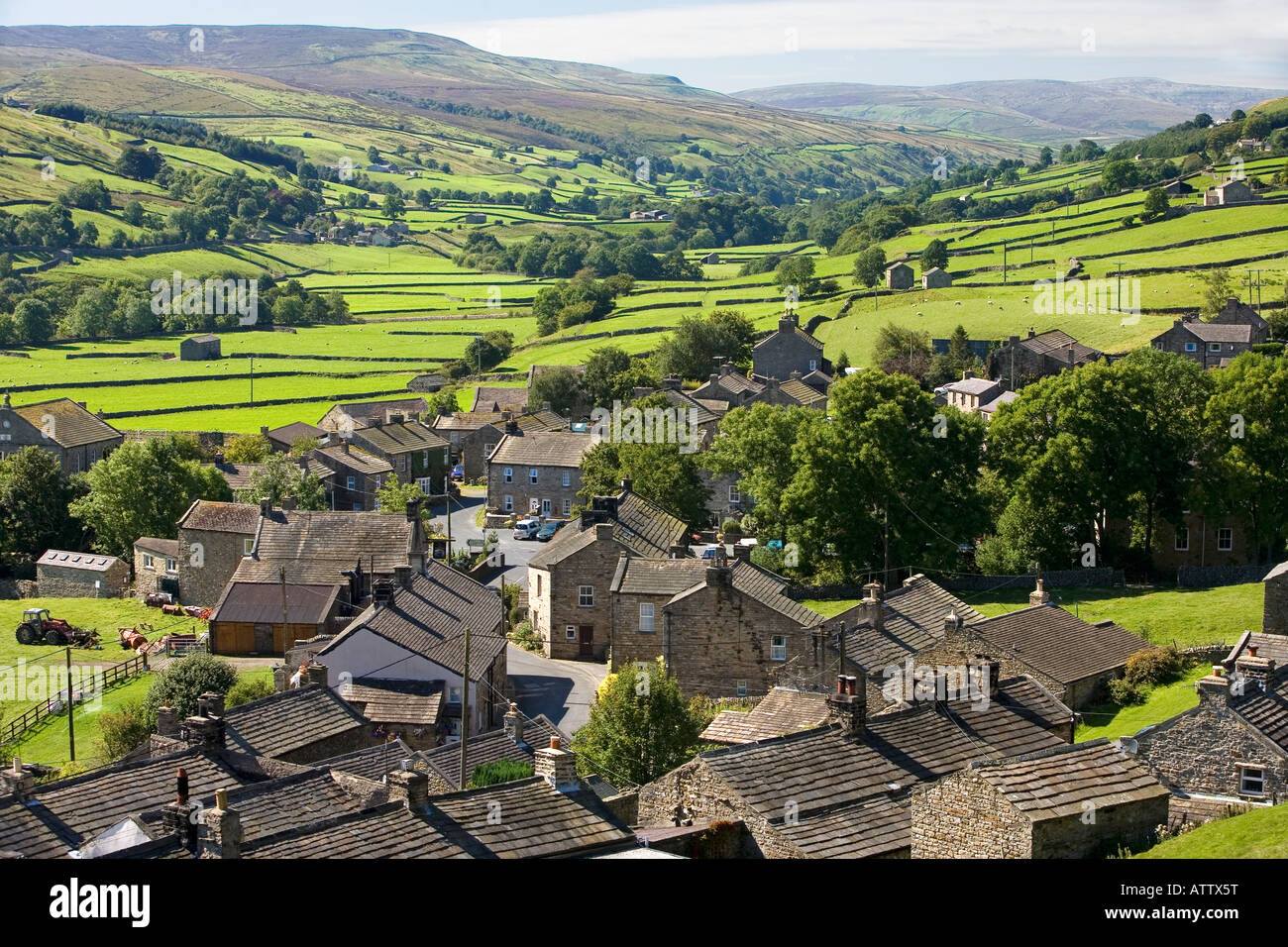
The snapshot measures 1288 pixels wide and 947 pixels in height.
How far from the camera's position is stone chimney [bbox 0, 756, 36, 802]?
2388cm

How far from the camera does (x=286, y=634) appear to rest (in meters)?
54.3

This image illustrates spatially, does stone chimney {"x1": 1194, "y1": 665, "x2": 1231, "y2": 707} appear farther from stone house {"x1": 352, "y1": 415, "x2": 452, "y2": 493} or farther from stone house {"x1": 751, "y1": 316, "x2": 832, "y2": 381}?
stone house {"x1": 751, "y1": 316, "x2": 832, "y2": 381}

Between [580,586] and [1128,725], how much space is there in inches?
906

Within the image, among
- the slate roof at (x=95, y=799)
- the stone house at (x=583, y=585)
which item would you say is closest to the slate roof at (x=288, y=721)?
the slate roof at (x=95, y=799)

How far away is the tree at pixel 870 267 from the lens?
139 metres

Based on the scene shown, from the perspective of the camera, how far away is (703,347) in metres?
109

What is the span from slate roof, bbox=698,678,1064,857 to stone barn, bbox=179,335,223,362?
124 meters

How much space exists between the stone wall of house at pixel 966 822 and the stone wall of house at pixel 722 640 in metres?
22.6

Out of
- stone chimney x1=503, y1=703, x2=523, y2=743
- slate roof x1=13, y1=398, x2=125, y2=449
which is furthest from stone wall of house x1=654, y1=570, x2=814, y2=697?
slate roof x1=13, y1=398, x2=125, y2=449
